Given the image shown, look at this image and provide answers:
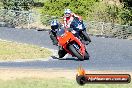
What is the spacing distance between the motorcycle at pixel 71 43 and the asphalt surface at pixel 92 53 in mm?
339

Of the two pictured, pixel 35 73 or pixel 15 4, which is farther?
pixel 15 4

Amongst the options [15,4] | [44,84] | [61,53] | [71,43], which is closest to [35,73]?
[44,84]

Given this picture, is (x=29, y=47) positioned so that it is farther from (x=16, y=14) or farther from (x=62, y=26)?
(x=16, y=14)

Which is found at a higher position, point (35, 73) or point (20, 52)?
point (35, 73)

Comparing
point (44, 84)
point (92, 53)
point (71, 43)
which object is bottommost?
point (92, 53)

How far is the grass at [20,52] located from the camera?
802 inches

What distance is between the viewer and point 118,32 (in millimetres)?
31547

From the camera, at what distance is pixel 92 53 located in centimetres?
2286

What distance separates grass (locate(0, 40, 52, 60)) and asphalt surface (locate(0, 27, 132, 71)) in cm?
94

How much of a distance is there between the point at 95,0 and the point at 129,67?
59.1 feet

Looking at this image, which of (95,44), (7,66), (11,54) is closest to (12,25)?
(95,44)

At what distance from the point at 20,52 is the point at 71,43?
2978mm

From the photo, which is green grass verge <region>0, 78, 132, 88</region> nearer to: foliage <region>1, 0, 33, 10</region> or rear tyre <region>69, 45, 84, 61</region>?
rear tyre <region>69, 45, 84, 61</region>

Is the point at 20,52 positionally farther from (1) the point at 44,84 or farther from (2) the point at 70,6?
(2) the point at 70,6
